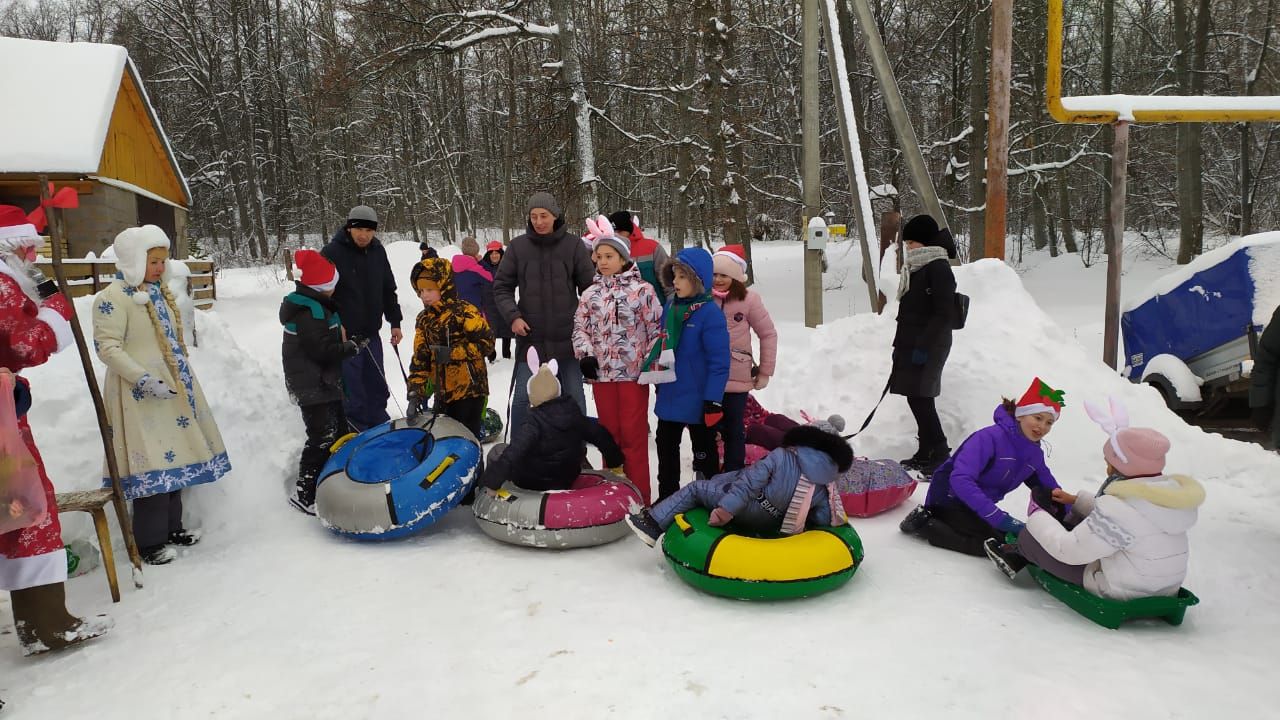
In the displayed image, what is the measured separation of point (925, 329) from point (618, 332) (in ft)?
7.67

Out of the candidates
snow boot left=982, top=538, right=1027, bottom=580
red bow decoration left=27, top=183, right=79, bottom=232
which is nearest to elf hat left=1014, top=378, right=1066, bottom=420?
snow boot left=982, top=538, right=1027, bottom=580

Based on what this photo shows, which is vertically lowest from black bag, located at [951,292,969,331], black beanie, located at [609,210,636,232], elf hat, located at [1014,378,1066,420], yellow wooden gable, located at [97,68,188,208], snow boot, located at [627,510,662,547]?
snow boot, located at [627,510,662,547]

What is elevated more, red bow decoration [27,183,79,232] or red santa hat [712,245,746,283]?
red bow decoration [27,183,79,232]

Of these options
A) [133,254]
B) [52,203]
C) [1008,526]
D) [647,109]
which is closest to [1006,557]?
[1008,526]

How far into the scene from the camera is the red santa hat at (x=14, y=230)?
321 centimetres

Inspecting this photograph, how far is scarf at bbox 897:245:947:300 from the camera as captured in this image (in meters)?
5.61

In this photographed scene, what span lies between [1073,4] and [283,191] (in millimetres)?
28718

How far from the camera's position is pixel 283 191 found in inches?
1254

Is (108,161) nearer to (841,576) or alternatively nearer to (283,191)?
(283,191)

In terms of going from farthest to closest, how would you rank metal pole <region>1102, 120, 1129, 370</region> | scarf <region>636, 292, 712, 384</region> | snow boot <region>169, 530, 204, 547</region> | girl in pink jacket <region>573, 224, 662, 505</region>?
metal pole <region>1102, 120, 1129, 370</region> < girl in pink jacket <region>573, 224, 662, 505</region> < scarf <region>636, 292, 712, 384</region> < snow boot <region>169, 530, 204, 547</region>

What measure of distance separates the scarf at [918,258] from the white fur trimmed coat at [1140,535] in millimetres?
2512

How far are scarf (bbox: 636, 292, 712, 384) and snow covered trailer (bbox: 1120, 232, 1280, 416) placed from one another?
5084 mm

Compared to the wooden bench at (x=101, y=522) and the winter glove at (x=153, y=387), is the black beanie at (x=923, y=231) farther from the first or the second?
the wooden bench at (x=101, y=522)

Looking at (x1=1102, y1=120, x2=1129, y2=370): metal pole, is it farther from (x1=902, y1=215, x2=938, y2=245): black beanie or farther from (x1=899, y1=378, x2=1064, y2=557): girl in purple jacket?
(x1=899, y1=378, x2=1064, y2=557): girl in purple jacket
